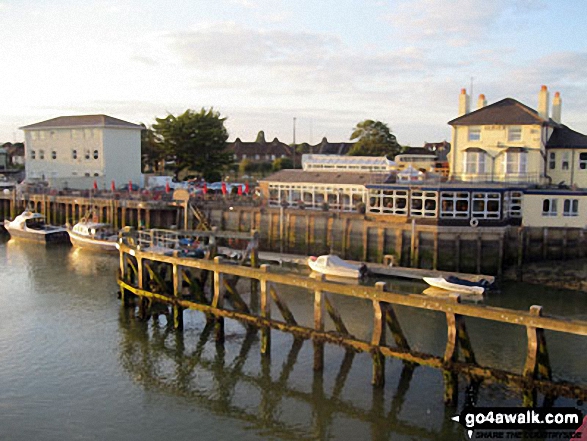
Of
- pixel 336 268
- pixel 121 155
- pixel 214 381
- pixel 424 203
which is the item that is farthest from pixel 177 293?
pixel 121 155

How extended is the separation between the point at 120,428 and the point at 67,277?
21308mm

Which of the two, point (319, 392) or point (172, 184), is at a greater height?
point (172, 184)

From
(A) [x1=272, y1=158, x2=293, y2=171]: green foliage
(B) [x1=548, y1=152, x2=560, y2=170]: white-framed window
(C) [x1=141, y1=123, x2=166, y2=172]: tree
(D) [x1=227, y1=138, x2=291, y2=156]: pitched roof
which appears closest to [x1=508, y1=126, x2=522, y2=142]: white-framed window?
(B) [x1=548, y1=152, x2=560, y2=170]: white-framed window

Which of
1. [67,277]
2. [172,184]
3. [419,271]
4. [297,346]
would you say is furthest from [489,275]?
[172,184]

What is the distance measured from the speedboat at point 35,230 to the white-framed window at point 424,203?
29.4m

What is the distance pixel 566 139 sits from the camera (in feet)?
140

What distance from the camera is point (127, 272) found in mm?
28562

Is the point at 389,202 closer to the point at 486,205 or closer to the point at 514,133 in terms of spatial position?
the point at 486,205

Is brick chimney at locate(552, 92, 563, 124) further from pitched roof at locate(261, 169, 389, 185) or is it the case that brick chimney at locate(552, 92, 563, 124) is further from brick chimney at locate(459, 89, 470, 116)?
pitched roof at locate(261, 169, 389, 185)

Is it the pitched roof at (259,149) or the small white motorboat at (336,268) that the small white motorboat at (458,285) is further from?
the pitched roof at (259,149)

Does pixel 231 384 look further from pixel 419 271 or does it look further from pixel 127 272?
pixel 419 271

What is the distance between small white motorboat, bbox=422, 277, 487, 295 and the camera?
31250mm

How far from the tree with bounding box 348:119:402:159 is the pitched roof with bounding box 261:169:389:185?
118 feet

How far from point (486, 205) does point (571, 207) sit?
5232mm
